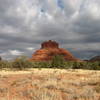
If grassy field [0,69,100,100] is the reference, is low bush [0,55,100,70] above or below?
above

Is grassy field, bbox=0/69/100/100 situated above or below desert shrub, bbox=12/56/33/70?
below

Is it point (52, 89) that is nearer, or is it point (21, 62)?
point (52, 89)

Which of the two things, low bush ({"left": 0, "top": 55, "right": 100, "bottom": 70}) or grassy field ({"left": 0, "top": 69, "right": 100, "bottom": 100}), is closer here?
grassy field ({"left": 0, "top": 69, "right": 100, "bottom": 100})

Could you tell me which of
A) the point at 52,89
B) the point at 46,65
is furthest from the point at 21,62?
the point at 52,89

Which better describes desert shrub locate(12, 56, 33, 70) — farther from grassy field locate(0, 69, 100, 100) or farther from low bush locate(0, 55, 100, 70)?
grassy field locate(0, 69, 100, 100)

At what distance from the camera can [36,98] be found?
8664 mm

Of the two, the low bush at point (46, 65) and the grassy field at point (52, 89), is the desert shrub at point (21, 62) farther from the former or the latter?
the grassy field at point (52, 89)

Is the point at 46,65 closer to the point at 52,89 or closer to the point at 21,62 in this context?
the point at 21,62

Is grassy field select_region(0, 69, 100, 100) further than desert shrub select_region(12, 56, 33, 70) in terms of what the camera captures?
No

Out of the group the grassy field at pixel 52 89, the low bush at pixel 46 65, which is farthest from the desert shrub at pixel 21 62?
the grassy field at pixel 52 89

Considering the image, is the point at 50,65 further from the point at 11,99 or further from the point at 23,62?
the point at 11,99

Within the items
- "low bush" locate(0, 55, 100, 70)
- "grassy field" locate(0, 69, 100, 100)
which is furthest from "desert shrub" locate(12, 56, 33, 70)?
"grassy field" locate(0, 69, 100, 100)

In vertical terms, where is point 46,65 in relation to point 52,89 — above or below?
above

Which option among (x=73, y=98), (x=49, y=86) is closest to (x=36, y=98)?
(x=73, y=98)
